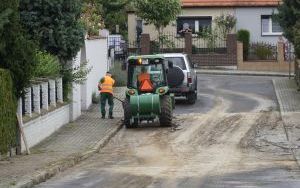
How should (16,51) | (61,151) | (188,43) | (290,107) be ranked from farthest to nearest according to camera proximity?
(188,43) → (290,107) → (61,151) → (16,51)

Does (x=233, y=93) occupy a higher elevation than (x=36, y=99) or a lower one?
lower

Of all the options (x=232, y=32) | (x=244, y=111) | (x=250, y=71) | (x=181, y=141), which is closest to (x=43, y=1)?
(x=181, y=141)

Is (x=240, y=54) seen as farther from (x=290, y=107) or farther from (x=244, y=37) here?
(x=290, y=107)

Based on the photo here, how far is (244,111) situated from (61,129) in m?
7.34

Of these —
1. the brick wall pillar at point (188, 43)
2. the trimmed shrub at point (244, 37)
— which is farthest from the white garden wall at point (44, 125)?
the trimmed shrub at point (244, 37)

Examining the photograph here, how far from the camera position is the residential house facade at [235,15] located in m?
51.2

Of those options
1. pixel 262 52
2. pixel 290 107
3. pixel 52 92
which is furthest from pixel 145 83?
pixel 262 52

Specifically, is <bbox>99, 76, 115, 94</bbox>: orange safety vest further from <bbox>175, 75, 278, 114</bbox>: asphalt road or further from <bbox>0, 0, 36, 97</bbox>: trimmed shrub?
<bbox>0, 0, 36, 97</bbox>: trimmed shrub

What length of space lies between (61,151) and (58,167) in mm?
2914

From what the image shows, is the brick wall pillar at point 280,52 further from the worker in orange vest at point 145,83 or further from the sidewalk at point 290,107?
the worker in orange vest at point 145,83

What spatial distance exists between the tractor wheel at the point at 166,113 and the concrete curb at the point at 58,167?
107 inches

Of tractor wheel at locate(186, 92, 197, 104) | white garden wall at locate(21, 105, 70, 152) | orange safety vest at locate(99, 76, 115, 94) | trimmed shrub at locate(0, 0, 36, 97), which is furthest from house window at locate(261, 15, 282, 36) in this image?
trimmed shrub at locate(0, 0, 36, 97)

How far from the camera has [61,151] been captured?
18.3m

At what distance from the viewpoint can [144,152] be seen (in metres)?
18.6
